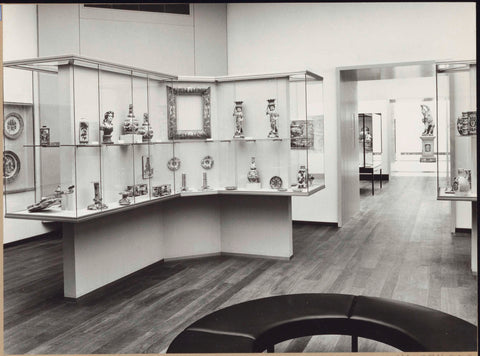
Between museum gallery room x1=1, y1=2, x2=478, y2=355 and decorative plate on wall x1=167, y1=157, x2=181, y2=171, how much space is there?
0.12ft

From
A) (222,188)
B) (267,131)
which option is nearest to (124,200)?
(222,188)

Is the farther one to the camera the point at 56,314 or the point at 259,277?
the point at 259,277

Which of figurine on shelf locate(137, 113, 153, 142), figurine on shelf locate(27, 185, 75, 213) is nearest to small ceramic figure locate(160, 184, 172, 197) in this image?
figurine on shelf locate(137, 113, 153, 142)

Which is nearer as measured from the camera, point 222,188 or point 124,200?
point 124,200

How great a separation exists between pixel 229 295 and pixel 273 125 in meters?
2.08

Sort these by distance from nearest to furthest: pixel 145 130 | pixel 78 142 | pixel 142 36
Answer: pixel 78 142, pixel 145 130, pixel 142 36

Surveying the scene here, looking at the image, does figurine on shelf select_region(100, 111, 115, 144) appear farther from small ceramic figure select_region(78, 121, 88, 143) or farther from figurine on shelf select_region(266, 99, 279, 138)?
figurine on shelf select_region(266, 99, 279, 138)

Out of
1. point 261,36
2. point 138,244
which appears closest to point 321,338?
point 138,244

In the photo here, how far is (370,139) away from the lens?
15359 mm

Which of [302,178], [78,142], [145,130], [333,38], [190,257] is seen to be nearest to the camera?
[78,142]

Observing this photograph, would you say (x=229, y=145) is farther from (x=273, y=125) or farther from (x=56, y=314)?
(x=56, y=314)

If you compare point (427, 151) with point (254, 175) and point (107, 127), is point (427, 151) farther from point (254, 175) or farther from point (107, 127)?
point (107, 127)

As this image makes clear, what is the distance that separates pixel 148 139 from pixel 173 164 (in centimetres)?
56

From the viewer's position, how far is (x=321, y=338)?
3.72 m
